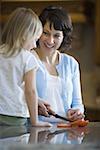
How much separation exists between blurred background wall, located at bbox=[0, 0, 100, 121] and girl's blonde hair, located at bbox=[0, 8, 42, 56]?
123 inches

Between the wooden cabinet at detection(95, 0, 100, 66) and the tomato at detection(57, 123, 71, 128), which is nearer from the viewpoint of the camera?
the tomato at detection(57, 123, 71, 128)

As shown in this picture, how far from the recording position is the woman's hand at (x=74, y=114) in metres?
1.59

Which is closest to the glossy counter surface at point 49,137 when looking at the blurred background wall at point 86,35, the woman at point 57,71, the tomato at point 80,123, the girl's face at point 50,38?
the tomato at point 80,123

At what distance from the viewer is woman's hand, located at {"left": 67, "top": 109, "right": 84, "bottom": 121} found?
1.59 meters

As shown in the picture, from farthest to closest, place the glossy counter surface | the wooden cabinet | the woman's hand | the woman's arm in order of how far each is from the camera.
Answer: the wooden cabinet
the woman's hand
the woman's arm
the glossy counter surface

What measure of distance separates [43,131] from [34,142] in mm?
237

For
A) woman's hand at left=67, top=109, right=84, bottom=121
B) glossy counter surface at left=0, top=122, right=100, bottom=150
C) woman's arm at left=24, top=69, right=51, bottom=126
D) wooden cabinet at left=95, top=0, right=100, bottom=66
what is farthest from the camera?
wooden cabinet at left=95, top=0, right=100, bottom=66

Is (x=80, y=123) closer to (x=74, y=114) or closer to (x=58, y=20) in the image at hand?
(x=74, y=114)

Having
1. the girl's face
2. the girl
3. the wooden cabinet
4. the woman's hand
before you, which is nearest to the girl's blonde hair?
the girl

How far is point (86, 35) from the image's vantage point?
194 inches

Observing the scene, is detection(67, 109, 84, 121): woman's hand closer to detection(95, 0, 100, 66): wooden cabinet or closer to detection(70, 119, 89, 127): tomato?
detection(70, 119, 89, 127): tomato

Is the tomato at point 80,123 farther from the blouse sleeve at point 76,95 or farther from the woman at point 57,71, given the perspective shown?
the blouse sleeve at point 76,95

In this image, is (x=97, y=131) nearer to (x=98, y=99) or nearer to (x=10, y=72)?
(x=10, y=72)

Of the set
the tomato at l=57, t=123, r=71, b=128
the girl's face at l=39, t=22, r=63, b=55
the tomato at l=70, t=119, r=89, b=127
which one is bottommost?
the tomato at l=57, t=123, r=71, b=128
